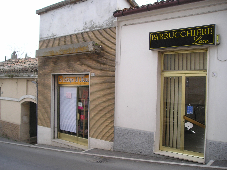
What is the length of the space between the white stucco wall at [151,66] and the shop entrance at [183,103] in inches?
13.7

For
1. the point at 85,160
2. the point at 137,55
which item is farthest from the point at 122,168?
the point at 137,55

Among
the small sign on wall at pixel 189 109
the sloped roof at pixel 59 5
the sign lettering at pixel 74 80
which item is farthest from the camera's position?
the sign lettering at pixel 74 80

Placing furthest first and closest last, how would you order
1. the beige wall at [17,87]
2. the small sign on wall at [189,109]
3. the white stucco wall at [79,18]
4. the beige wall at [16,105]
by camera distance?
1. the beige wall at [16,105]
2. the beige wall at [17,87]
3. the white stucco wall at [79,18]
4. the small sign on wall at [189,109]

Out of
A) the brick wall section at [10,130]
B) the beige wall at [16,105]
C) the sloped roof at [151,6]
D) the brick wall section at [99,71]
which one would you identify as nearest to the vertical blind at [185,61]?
the sloped roof at [151,6]

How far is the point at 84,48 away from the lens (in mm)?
7750

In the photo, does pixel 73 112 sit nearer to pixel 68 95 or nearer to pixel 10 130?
pixel 68 95

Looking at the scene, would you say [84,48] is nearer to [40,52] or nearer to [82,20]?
[82,20]

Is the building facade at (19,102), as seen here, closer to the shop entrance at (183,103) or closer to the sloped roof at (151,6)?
the sloped roof at (151,6)

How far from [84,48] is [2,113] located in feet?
29.4

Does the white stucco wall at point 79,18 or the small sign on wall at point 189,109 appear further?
the white stucco wall at point 79,18

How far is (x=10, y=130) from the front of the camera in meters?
12.8

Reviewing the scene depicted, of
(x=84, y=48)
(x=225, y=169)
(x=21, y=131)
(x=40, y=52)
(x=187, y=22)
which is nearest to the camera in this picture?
(x=225, y=169)

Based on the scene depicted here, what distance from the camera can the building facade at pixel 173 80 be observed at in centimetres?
546

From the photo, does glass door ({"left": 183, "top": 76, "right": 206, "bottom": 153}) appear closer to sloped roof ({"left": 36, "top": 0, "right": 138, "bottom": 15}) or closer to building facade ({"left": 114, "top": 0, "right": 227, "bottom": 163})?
building facade ({"left": 114, "top": 0, "right": 227, "bottom": 163})
